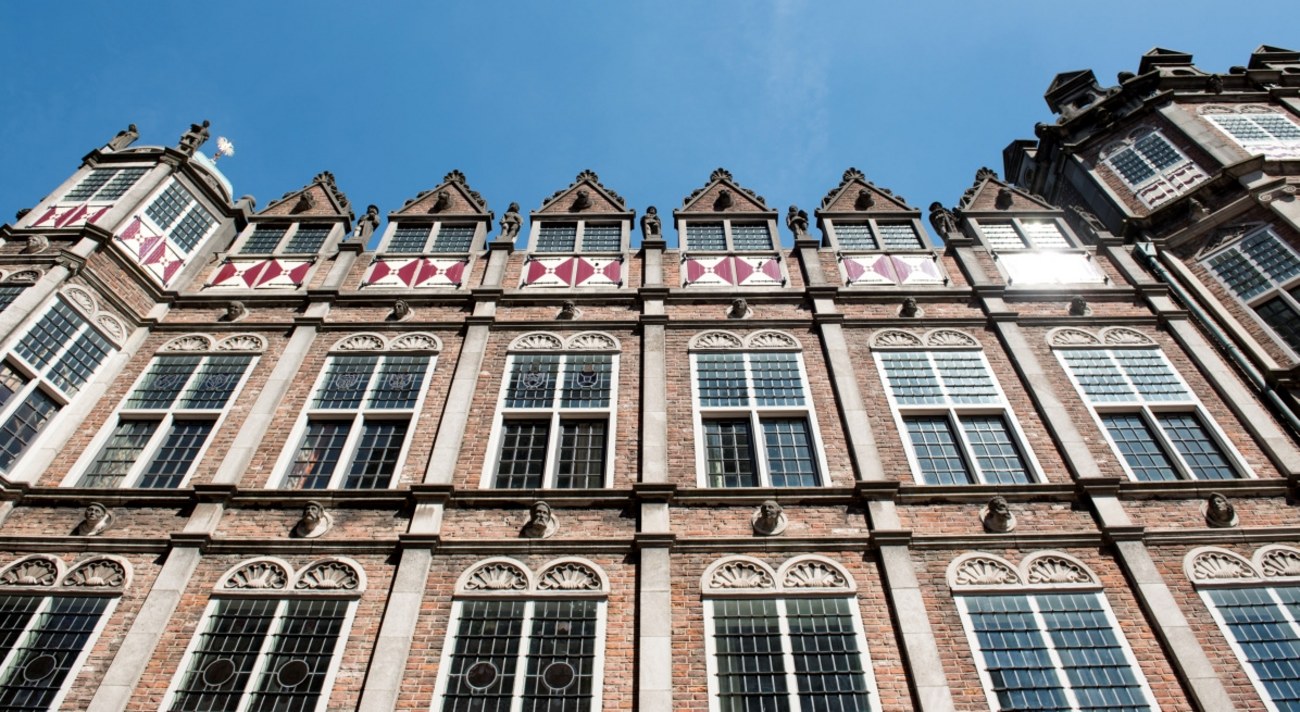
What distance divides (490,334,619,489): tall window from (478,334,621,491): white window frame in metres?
0.01

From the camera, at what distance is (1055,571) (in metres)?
11.3

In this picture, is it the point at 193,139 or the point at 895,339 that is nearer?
the point at 895,339

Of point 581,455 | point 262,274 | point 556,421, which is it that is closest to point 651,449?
point 581,455

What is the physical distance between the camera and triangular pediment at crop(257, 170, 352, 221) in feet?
67.7

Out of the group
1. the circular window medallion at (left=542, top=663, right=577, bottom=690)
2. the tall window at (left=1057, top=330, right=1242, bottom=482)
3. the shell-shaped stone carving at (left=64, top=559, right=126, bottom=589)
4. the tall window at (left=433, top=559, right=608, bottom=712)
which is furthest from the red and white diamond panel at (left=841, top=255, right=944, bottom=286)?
the shell-shaped stone carving at (left=64, top=559, right=126, bottom=589)

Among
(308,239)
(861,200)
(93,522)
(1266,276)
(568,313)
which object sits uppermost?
(861,200)

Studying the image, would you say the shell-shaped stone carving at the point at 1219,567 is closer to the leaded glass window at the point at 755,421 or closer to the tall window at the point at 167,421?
the leaded glass window at the point at 755,421

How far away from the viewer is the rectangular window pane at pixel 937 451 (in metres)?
13.0

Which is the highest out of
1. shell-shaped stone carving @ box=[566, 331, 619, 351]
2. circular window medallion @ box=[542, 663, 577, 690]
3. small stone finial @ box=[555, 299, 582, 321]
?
small stone finial @ box=[555, 299, 582, 321]

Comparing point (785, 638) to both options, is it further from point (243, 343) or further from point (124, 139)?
point (124, 139)

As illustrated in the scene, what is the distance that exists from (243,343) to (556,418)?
684cm

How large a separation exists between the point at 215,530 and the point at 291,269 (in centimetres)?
827

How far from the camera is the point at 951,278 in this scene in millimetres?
17969

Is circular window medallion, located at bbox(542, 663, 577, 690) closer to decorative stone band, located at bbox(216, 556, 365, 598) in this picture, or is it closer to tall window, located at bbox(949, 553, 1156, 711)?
decorative stone band, located at bbox(216, 556, 365, 598)
